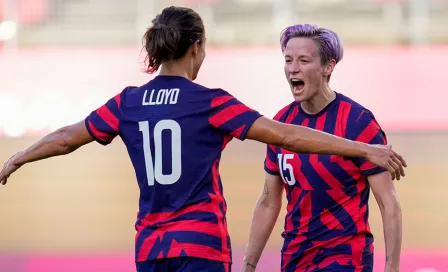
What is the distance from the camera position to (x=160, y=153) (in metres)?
2.74

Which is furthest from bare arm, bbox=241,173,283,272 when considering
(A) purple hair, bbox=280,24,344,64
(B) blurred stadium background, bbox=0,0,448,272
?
(B) blurred stadium background, bbox=0,0,448,272

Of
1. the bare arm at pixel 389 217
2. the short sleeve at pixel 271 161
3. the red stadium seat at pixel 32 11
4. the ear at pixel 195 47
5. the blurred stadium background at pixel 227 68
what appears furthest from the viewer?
the red stadium seat at pixel 32 11

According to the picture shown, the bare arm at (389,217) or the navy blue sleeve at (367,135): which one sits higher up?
the navy blue sleeve at (367,135)

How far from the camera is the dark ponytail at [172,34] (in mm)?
2795

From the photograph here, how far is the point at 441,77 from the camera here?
14.2m

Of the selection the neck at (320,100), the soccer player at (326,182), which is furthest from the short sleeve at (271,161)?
the neck at (320,100)

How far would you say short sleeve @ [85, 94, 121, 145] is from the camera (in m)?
2.88

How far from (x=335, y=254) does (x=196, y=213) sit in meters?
0.73

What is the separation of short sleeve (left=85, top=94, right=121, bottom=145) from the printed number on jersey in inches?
28.7

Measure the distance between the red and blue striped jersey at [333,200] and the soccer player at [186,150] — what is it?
0.47m

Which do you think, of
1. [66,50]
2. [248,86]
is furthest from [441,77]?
[66,50]

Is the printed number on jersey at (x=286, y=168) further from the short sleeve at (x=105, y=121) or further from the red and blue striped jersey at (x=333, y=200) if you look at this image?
the short sleeve at (x=105, y=121)

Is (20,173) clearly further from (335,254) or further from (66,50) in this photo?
(335,254)

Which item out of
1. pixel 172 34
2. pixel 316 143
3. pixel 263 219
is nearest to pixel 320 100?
pixel 263 219
